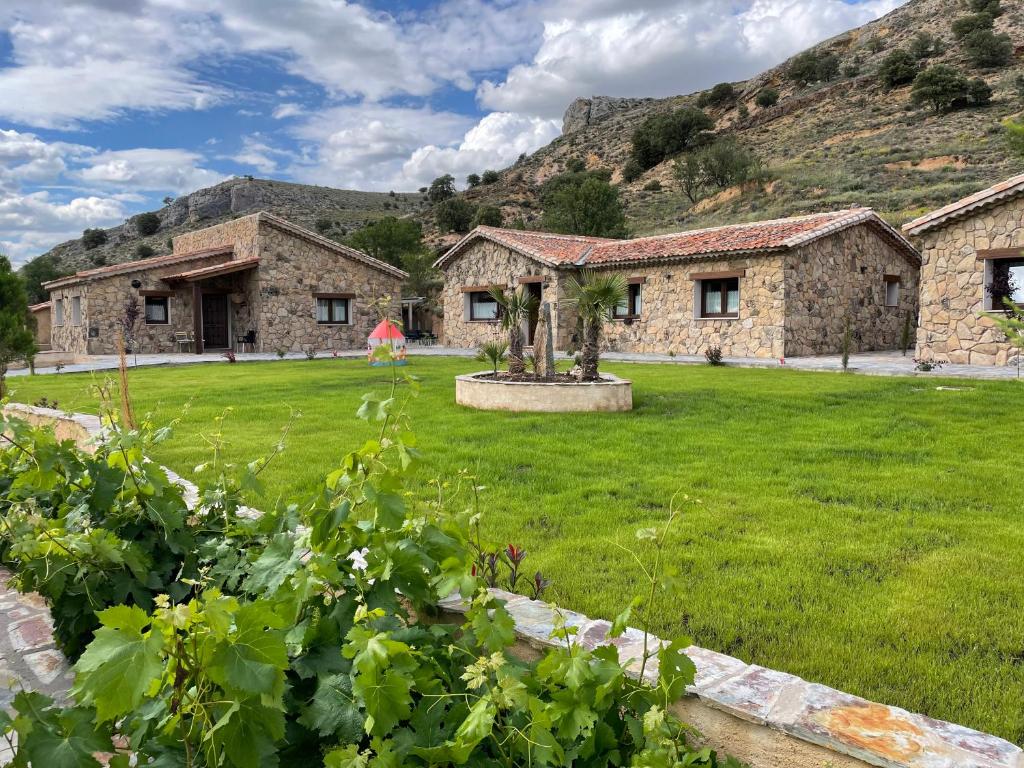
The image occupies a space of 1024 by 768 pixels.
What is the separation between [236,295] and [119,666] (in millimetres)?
26833

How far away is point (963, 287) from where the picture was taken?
1570cm

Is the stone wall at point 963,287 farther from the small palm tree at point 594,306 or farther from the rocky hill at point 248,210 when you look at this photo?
the rocky hill at point 248,210

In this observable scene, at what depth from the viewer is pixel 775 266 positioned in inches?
719

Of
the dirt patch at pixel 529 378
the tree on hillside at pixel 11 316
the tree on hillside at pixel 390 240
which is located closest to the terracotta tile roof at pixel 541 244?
the tree on hillside at pixel 390 240

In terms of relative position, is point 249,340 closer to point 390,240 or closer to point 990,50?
point 390,240

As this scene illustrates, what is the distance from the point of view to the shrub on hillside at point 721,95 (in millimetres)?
59406

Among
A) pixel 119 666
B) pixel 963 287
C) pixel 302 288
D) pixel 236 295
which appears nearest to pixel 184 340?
pixel 236 295

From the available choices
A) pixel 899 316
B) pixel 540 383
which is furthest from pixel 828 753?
pixel 899 316

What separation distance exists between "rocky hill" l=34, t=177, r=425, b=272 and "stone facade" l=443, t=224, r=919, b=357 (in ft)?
121

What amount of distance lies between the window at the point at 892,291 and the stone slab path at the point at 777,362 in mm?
2822

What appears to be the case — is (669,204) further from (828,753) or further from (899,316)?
(828,753)

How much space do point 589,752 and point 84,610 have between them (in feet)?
7.27

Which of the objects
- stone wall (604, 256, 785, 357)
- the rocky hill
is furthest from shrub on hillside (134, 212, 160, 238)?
stone wall (604, 256, 785, 357)

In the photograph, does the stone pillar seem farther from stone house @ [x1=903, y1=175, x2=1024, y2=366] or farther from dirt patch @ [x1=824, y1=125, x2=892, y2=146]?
dirt patch @ [x1=824, y1=125, x2=892, y2=146]
